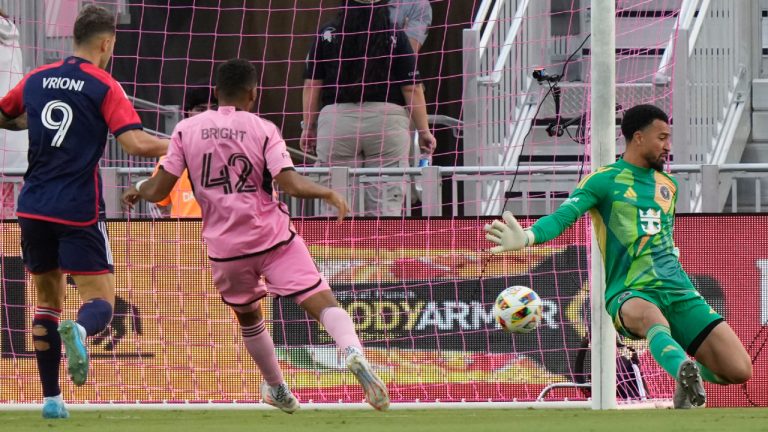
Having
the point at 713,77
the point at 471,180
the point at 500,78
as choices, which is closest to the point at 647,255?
the point at 471,180

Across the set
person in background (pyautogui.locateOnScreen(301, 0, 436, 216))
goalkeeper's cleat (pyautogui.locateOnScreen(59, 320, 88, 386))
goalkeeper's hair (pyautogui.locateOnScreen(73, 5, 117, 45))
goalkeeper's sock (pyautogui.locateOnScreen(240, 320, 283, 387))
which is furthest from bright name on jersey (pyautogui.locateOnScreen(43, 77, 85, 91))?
person in background (pyautogui.locateOnScreen(301, 0, 436, 216))

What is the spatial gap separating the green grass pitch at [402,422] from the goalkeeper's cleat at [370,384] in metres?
0.12

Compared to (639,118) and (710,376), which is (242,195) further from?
(710,376)

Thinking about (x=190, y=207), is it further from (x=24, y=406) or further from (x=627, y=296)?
(x=627, y=296)

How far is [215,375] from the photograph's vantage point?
10664 millimetres

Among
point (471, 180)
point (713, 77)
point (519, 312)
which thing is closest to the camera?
point (519, 312)

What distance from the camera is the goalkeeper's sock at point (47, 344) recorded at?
7.92 metres

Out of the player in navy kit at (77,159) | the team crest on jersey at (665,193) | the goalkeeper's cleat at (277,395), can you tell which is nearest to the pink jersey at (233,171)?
the player in navy kit at (77,159)

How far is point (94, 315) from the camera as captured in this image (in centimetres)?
754

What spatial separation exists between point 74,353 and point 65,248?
0.70 meters

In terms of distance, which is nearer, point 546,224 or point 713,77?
point 546,224

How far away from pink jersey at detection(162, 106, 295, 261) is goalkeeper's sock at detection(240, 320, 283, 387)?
59cm

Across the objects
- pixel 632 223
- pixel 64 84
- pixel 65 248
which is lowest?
pixel 65 248

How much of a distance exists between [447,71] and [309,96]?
3.71m
